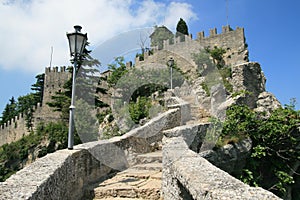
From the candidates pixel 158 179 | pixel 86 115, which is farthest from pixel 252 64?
pixel 158 179

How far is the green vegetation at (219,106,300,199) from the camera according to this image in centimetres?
779

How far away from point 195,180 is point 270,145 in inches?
250

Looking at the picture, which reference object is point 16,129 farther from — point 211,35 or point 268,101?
point 268,101

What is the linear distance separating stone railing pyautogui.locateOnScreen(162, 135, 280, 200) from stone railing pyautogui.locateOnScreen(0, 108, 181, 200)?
1.42 metres

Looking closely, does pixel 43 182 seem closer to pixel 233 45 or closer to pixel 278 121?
pixel 278 121

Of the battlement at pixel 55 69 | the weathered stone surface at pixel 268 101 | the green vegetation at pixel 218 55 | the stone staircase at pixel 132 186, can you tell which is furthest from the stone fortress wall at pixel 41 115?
the stone staircase at pixel 132 186

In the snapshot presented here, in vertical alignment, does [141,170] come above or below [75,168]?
below

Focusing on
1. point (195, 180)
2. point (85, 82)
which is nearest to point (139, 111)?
point (85, 82)

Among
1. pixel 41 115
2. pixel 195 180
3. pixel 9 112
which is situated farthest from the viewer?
pixel 9 112

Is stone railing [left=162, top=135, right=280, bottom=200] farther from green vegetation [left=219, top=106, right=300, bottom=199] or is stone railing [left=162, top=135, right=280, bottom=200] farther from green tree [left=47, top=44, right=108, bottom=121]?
green vegetation [left=219, top=106, right=300, bottom=199]

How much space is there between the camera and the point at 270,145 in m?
8.16

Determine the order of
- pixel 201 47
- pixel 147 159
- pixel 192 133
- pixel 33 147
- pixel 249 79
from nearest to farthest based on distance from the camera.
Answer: pixel 192 133, pixel 147 159, pixel 249 79, pixel 33 147, pixel 201 47

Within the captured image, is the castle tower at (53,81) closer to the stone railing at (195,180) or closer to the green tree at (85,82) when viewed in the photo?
the green tree at (85,82)

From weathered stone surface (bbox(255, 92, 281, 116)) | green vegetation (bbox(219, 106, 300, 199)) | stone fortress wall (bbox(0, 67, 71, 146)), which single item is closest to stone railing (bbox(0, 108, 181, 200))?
green vegetation (bbox(219, 106, 300, 199))
